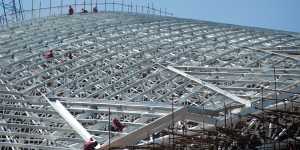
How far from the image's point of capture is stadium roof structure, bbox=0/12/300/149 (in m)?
21.9

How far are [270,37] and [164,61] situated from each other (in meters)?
10.5

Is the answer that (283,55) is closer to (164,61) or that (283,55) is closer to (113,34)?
(164,61)

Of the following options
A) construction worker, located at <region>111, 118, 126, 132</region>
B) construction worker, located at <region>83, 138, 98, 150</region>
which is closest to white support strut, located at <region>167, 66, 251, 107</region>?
construction worker, located at <region>111, 118, 126, 132</region>

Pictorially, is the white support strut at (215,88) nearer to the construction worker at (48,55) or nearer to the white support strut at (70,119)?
the white support strut at (70,119)

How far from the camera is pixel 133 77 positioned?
28.5m

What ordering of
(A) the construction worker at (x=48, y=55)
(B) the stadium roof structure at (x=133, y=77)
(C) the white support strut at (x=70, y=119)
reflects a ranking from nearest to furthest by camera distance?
(C) the white support strut at (x=70, y=119) → (B) the stadium roof structure at (x=133, y=77) → (A) the construction worker at (x=48, y=55)

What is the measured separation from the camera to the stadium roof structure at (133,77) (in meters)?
21.9

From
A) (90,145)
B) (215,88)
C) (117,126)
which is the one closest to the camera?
(90,145)

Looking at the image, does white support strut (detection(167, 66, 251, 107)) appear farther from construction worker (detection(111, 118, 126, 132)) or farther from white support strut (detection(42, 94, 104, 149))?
white support strut (detection(42, 94, 104, 149))

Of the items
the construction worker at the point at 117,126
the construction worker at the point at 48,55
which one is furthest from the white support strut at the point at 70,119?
→ the construction worker at the point at 48,55

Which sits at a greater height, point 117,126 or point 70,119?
point 117,126

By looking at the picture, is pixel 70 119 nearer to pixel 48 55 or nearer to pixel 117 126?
pixel 117 126

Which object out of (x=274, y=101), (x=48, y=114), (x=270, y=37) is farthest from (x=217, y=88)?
(x=270, y=37)

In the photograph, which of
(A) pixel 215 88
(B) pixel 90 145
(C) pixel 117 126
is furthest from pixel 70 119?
(A) pixel 215 88
